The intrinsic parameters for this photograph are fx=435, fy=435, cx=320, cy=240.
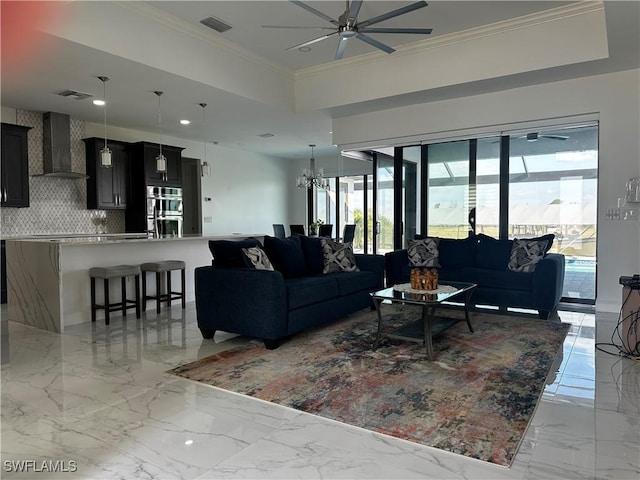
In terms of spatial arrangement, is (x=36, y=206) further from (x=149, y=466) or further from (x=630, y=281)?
(x=630, y=281)

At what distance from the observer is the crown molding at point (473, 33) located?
14.9 feet

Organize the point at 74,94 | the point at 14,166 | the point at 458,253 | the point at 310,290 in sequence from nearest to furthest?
the point at 310,290 → the point at 74,94 → the point at 458,253 → the point at 14,166

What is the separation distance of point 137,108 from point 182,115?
66 centimetres

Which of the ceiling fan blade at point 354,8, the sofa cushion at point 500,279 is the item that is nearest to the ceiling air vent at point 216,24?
the ceiling fan blade at point 354,8

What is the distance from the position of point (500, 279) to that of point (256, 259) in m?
2.94

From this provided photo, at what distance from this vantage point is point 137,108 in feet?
20.6

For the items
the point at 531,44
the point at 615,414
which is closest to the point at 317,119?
the point at 531,44

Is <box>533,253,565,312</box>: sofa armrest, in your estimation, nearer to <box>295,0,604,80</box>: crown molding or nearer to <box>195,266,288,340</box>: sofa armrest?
<box>295,0,604,80</box>: crown molding

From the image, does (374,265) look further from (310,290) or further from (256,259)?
(256,259)

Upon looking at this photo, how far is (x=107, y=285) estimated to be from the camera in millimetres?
4812

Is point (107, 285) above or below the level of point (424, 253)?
below

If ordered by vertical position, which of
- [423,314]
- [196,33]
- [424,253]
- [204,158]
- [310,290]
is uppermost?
[196,33]

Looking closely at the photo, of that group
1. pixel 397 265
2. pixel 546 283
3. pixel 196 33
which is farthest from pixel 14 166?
pixel 546 283

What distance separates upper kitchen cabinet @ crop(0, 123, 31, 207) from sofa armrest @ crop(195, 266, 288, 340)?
3.76 meters
